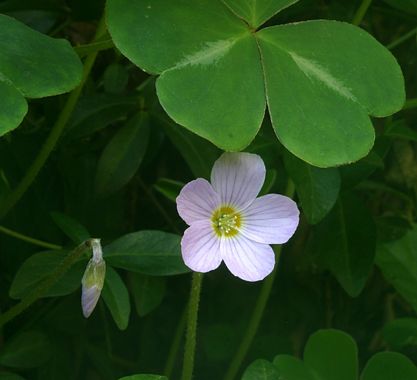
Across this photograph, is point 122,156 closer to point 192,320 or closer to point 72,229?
point 72,229

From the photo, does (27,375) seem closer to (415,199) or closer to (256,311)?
(256,311)

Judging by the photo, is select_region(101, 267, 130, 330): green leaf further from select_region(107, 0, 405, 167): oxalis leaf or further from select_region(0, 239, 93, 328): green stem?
select_region(107, 0, 405, 167): oxalis leaf

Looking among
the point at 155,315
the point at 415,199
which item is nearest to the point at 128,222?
the point at 155,315

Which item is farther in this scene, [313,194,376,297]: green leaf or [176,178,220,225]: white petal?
[313,194,376,297]: green leaf

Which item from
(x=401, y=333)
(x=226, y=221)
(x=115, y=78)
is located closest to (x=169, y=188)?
(x=226, y=221)

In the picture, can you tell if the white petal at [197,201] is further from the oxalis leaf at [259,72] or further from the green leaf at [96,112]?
the green leaf at [96,112]

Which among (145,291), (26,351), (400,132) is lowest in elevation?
(26,351)

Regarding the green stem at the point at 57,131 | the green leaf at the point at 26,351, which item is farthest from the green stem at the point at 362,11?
the green leaf at the point at 26,351

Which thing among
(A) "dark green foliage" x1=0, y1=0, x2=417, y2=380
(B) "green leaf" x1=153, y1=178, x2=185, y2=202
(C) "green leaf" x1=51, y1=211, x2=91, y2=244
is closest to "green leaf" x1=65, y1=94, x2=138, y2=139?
(A) "dark green foliage" x1=0, y1=0, x2=417, y2=380
